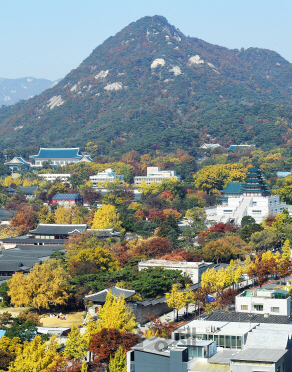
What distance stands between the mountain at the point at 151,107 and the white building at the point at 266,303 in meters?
89.6

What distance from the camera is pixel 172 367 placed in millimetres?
24031

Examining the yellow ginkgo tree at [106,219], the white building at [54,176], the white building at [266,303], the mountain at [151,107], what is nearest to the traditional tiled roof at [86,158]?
the mountain at [151,107]

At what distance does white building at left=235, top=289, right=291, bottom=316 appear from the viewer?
34.0m

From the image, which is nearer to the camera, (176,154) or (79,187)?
(79,187)

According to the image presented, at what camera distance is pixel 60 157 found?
12194 cm

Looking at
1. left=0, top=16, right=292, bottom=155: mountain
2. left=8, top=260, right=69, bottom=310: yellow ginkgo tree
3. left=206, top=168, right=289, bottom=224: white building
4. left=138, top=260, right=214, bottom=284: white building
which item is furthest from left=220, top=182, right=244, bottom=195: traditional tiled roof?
left=0, top=16, right=292, bottom=155: mountain

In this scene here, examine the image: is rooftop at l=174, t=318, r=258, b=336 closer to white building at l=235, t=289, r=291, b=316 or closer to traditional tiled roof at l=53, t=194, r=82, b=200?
white building at l=235, t=289, r=291, b=316

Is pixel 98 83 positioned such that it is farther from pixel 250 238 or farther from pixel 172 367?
pixel 172 367

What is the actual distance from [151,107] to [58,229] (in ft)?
330

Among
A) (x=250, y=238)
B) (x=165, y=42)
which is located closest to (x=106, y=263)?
(x=250, y=238)

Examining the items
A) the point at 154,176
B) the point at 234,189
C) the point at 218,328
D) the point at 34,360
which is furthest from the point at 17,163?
the point at 218,328

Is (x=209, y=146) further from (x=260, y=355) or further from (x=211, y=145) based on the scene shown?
(x=260, y=355)

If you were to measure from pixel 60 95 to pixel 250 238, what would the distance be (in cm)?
13471

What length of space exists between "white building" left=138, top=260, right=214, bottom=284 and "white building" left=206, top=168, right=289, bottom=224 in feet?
69.6
